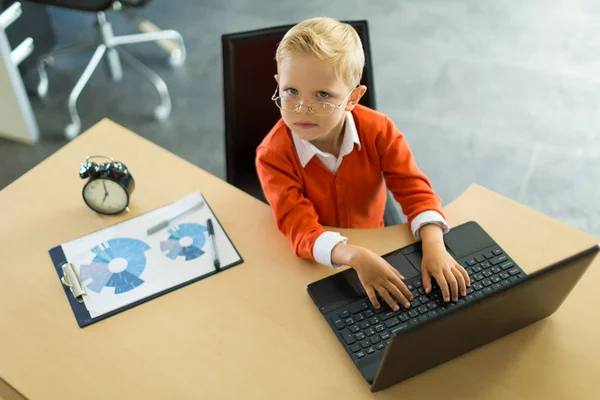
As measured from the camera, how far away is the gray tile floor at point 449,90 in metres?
2.60

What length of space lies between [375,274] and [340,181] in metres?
0.28

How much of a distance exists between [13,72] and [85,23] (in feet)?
3.18

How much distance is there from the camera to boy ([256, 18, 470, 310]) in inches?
46.8

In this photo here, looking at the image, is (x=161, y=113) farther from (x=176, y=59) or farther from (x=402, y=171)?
(x=402, y=171)

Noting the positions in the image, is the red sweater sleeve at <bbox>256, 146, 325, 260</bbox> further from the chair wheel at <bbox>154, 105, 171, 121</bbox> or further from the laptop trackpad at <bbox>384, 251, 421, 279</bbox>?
the chair wheel at <bbox>154, 105, 171, 121</bbox>

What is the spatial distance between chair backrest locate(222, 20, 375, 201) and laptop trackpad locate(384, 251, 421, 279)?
1.70ft

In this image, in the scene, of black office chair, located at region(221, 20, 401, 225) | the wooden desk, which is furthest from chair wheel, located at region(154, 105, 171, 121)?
the wooden desk

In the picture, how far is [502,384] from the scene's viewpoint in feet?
3.55

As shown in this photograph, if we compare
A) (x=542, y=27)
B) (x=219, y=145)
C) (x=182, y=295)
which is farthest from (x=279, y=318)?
(x=542, y=27)

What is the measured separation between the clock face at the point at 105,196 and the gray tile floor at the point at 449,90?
1188mm

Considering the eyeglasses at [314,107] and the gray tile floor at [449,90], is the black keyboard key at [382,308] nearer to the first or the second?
the eyeglasses at [314,107]

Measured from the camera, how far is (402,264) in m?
1.26

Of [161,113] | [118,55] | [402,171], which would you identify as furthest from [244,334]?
[118,55]

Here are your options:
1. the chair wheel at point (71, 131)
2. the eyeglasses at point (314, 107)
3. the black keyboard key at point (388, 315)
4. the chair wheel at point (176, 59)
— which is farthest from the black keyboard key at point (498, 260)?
the chair wheel at point (176, 59)
